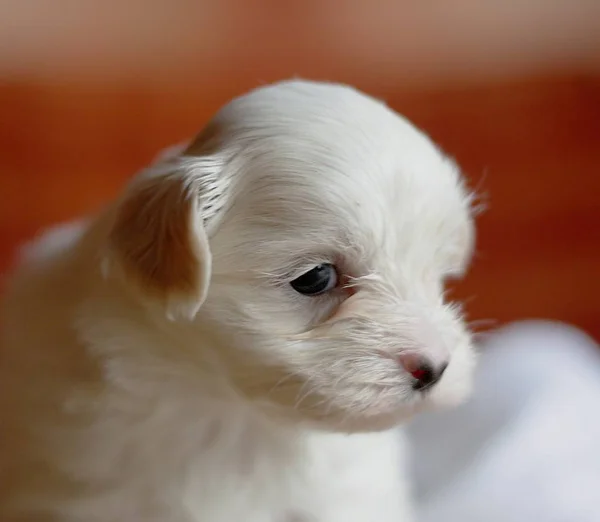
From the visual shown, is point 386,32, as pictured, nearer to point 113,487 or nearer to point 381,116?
point 381,116

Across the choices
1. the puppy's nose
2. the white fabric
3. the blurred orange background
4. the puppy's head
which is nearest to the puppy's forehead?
the puppy's head

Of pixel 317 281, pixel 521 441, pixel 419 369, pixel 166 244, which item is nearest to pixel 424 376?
pixel 419 369

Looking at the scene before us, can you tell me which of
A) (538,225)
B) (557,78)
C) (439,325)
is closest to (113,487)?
(439,325)

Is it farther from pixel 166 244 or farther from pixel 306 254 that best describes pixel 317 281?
pixel 166 244

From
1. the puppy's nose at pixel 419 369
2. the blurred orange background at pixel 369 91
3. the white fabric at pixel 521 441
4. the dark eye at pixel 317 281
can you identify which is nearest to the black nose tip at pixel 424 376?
the puppy's nose at pixel 419 369

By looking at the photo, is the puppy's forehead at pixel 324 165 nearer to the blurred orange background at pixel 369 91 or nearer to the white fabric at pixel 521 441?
the white fabric at pixel 521 441

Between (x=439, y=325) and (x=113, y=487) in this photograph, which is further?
(x=113, y=487)

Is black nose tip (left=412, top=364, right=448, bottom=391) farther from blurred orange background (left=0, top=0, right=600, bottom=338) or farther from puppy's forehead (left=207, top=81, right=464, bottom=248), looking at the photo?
blurred orange background (left=0, top=0, right=600, bottom=338)
